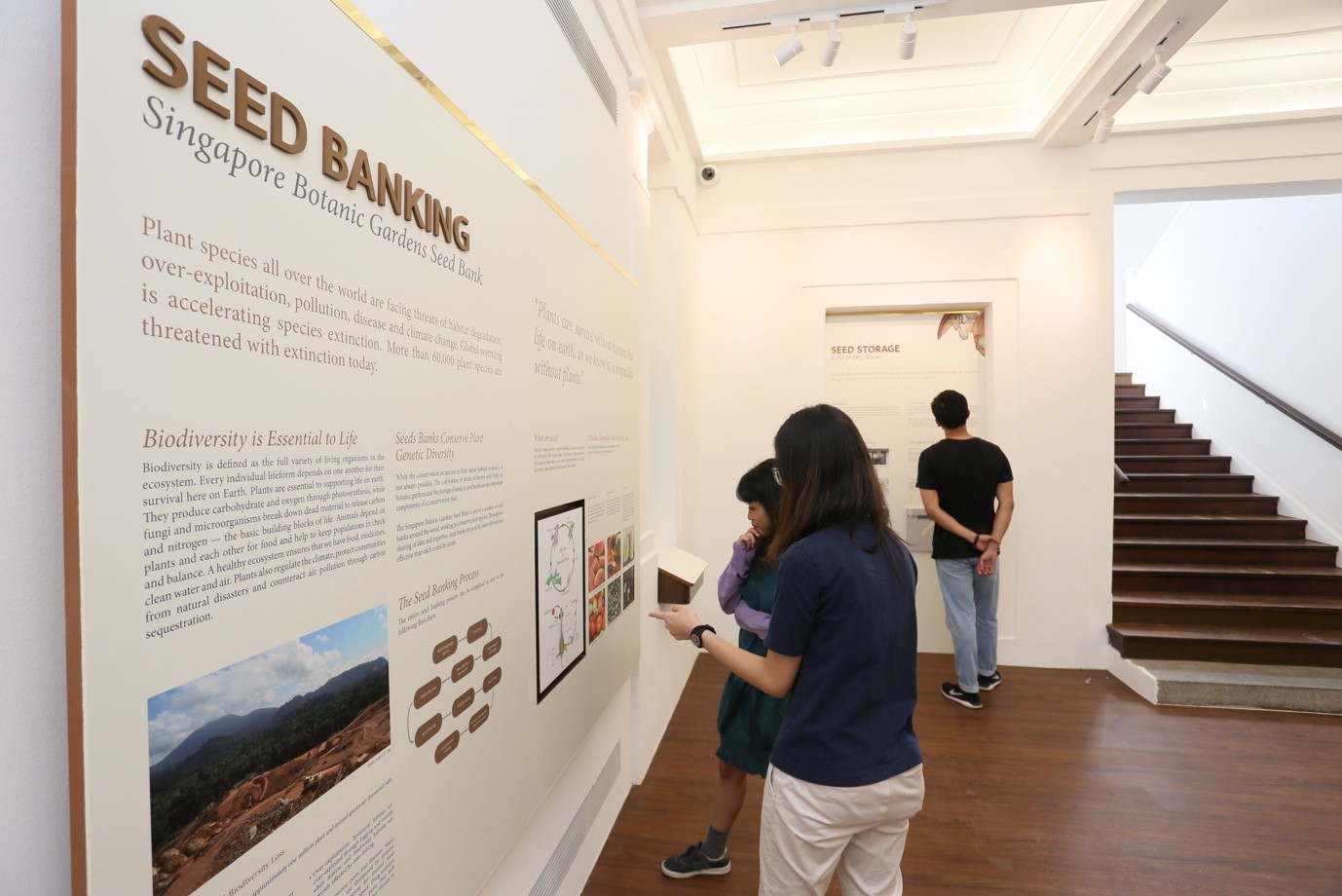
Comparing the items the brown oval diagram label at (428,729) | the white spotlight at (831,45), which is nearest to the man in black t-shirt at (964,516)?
the white spotlight at (831,45)

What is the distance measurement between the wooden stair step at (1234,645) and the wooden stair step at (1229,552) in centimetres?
75

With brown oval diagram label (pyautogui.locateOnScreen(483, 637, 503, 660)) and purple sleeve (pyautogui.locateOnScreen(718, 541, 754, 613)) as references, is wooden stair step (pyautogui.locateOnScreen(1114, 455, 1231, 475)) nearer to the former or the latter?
purple sleeve (pyautogui.locateOnScreen(718, 541, 754, 613))

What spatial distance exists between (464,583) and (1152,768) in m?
3.58

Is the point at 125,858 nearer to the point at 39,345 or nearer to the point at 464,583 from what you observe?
the point at 39,345

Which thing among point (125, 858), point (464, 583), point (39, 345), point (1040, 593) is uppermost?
point (39, 345)

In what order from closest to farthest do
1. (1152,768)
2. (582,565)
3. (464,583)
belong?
1. (464,583)
2. (582,565)
3. (1152,768)

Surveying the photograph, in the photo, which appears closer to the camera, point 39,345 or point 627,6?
point 39,345

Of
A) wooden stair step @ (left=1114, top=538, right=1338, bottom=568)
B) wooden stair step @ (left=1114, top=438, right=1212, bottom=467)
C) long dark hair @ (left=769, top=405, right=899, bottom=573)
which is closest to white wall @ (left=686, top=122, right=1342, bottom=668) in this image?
wooden stair step @ (left=1114, top=538, right=1338, bottom=568)

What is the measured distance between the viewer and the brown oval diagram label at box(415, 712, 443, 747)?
1.20 meters

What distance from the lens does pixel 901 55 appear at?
131 inches

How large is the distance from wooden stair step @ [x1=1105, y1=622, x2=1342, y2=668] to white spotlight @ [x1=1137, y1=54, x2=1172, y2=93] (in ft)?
11.0

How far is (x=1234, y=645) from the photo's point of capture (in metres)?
4.25

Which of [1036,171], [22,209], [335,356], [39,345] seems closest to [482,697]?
[335,356]

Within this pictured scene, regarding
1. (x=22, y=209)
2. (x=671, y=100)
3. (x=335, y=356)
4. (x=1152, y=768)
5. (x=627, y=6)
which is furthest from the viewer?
(x=671, y=100)
